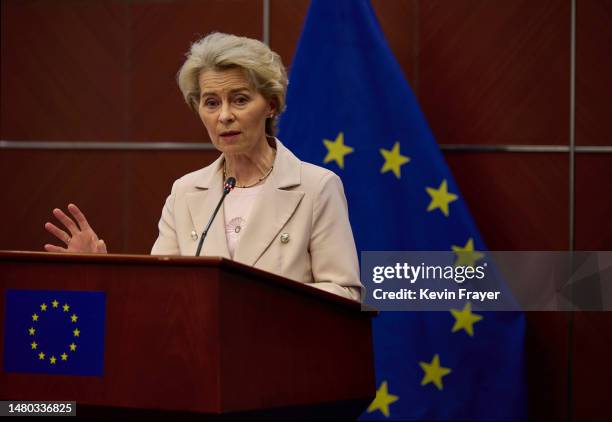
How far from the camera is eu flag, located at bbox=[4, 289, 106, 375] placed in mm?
1876

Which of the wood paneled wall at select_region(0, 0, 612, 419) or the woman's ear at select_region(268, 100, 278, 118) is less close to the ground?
the wood paneled wall at select_region(0, 0, 612, 419)

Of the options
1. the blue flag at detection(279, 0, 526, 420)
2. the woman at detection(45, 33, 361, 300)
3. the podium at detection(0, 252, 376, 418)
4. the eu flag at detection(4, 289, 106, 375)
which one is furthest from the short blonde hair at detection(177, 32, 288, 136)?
the blue flag at detection(279, 0, 526, 420)

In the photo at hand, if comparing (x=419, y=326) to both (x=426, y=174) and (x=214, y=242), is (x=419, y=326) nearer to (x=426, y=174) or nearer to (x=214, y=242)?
(x=426, y=174)

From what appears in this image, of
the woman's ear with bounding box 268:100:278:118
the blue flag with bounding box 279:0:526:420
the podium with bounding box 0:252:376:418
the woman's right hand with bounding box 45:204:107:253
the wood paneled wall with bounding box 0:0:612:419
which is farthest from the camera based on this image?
the wood paneled wall with bounding box 0:0:612:419

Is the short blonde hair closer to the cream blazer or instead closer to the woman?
the woman

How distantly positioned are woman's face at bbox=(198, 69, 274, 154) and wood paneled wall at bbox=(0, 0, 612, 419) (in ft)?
6.09

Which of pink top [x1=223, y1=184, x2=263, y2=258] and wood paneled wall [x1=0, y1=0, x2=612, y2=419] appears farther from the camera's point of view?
wood paneled wall [x1=0, y1=0, x2=612, y2=419]

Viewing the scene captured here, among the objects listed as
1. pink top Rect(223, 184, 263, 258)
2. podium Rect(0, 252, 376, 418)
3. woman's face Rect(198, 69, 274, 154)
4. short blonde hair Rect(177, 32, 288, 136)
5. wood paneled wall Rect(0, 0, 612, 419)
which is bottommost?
podium Rect(0, 252, 376, 418)

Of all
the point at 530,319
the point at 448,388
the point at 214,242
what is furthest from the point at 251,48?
the point at 530,319

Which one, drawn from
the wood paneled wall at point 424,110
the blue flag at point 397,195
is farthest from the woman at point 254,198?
the wood paneled wall at point 424,110

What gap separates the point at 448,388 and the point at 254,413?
7.45 ft

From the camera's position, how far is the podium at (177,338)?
70.5 inches

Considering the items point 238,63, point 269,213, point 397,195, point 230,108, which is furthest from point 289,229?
point 397,195

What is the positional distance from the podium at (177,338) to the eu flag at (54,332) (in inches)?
0.6
